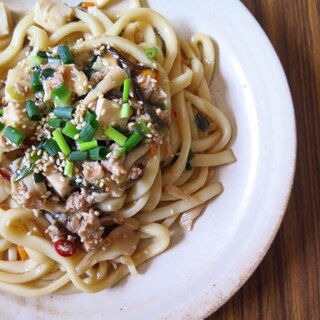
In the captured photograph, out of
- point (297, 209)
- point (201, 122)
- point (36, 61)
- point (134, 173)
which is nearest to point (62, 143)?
point (134, 173)

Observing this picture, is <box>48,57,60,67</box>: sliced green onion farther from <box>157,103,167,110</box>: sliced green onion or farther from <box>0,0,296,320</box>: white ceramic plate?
<box>0,0,296,320</box>: white ceramic plate

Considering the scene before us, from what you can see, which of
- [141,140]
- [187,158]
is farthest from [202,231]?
[141,140]

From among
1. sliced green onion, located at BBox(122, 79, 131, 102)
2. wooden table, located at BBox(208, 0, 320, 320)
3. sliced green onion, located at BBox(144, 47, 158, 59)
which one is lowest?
wooden table, located at BBox(208, 0, 320, 320)

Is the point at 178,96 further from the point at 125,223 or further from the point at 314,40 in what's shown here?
the point at 314,40

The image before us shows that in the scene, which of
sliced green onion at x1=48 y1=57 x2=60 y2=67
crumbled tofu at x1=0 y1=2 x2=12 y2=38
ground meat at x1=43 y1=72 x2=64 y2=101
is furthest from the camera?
crumbled tofu at x1=0 y1=2 x2=12 y2=38

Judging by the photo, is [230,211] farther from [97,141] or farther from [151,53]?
[151,53]

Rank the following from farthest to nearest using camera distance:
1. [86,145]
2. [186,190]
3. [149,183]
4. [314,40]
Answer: [314,40]
[186,190]
[149,183]
[86,145]

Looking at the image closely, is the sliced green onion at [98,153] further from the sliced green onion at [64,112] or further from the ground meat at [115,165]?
the sliced green onion at [64,112]

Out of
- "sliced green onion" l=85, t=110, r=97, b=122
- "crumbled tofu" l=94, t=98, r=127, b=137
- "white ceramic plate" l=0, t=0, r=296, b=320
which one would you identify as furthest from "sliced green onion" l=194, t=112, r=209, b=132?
"sliced green onion" l=85, t=110, r=97, b=122
